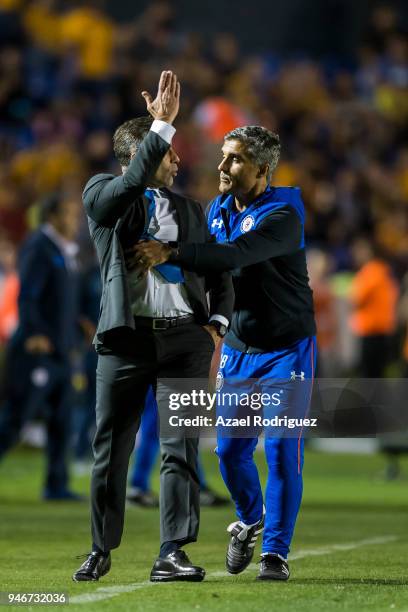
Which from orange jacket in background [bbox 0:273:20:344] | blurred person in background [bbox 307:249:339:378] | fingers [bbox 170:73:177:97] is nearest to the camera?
fingers [bbox 170:73:177:97]

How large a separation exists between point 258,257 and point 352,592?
60.2 inches

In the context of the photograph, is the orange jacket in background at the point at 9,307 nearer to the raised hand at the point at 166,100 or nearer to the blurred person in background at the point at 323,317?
the blurred person in background at the point at 323,317

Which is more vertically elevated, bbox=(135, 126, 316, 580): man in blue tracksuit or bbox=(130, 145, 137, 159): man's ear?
bbox=(130, 145, 137, 159): man's ear

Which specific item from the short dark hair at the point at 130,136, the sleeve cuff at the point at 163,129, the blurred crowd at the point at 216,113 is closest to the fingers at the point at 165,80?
the sleeve cuff at the point at 163,129

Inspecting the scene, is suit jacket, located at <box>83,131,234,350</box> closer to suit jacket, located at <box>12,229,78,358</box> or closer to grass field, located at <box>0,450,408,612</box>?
grass field, located at <box>0,450,408,612</box>

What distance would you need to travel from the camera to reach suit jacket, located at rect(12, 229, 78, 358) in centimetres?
1039

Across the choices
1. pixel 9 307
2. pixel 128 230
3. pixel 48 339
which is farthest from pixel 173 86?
pixel 9 307

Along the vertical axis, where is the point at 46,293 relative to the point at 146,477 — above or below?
above

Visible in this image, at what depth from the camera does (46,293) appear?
413 inches

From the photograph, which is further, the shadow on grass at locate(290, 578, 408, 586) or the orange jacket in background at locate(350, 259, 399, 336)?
the orange jacket in background at locate(350, 259, 399, 336)

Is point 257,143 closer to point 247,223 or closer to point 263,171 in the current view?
point 263,171

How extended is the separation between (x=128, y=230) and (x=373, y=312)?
1095 centimetres

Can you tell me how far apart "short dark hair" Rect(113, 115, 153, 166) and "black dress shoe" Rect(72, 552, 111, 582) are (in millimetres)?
1751

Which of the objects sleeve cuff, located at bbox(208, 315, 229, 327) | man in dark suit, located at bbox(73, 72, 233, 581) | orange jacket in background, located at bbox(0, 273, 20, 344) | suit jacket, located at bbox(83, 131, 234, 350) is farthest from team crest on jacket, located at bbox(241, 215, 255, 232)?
orange jacket in background, located at bbox(0, 273, 20, 344)
